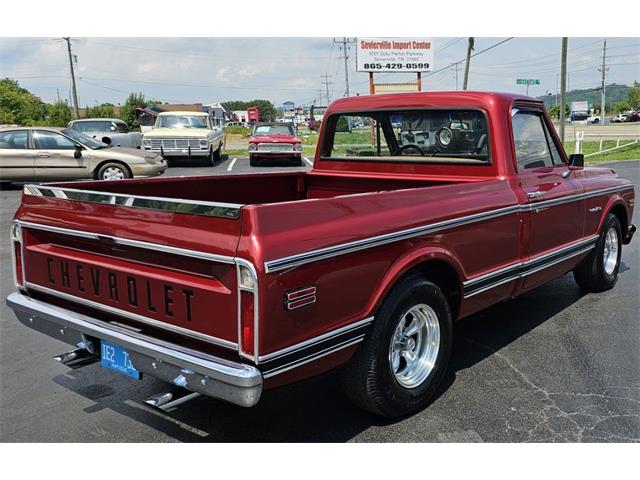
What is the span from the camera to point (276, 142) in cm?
2053

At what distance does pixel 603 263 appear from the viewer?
5.68 m

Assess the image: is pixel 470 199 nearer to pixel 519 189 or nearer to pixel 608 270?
pixel 519 189

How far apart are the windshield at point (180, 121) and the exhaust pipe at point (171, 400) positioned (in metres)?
17.3

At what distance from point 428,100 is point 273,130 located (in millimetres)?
17343

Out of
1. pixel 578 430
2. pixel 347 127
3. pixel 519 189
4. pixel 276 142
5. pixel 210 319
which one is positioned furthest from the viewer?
pixel 276 142

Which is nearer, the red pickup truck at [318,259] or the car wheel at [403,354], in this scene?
the red pickup truck at [318,259]

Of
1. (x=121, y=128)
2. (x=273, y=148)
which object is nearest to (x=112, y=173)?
(x=121, y=128)

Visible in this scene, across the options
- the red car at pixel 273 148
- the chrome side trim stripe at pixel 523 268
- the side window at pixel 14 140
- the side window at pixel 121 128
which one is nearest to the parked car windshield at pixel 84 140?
the side window at pixel 14 140

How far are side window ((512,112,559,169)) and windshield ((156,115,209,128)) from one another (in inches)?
622

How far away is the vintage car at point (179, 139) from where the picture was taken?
59.3ft

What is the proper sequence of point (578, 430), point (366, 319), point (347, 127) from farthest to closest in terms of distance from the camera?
point (347, 127), point (578, 430), point (366, 319)

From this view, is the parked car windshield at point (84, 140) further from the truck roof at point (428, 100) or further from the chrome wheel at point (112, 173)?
the truck roof at point (428, 100)

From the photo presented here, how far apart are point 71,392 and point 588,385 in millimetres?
3324
